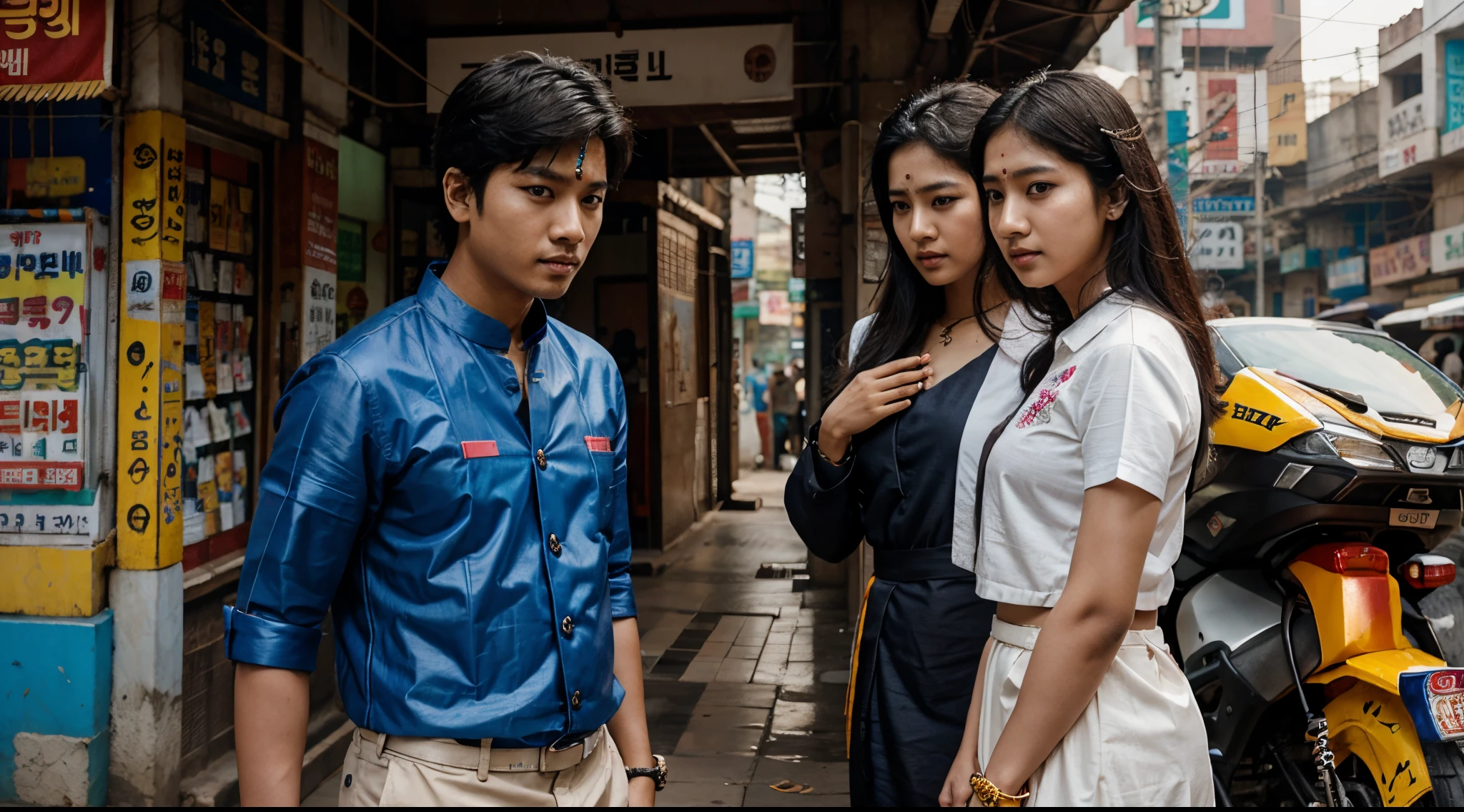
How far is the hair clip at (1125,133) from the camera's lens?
144cm

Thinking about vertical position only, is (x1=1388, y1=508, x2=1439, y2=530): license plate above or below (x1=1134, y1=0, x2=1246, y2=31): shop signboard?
below

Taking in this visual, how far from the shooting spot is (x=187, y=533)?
12.8ft

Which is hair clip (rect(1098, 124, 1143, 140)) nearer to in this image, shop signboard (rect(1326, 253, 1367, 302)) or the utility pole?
the utility pole

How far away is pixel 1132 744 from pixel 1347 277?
23.9 m

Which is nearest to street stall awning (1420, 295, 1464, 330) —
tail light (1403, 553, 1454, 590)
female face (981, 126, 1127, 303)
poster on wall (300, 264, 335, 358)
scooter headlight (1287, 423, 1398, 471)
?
tail light (1403, 553, 1454, 590)

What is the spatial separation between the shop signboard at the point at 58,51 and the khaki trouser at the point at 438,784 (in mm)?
2782

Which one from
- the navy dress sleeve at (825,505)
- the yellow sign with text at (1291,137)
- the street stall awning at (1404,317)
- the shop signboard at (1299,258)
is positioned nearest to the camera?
the navy dress sleeve at (825,505)

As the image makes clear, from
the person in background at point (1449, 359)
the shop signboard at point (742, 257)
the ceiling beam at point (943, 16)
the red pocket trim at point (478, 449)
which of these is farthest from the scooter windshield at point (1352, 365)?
the shop signboard at point (742, 257)

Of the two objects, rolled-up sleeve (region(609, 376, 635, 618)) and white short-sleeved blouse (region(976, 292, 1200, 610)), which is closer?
white short-sleeved blouse (region(976, 292, 1200, 610))

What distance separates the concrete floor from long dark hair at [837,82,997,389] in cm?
242

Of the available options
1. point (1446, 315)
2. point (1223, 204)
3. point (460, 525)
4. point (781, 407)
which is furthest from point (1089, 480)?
point (1223, 204)

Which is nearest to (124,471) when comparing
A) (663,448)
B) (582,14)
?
(582,14)

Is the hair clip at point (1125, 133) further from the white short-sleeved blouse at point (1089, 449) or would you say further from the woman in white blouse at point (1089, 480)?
the white short-sleeved blouse at point (1089, 449)

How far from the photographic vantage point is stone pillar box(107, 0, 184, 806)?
11.5ft
